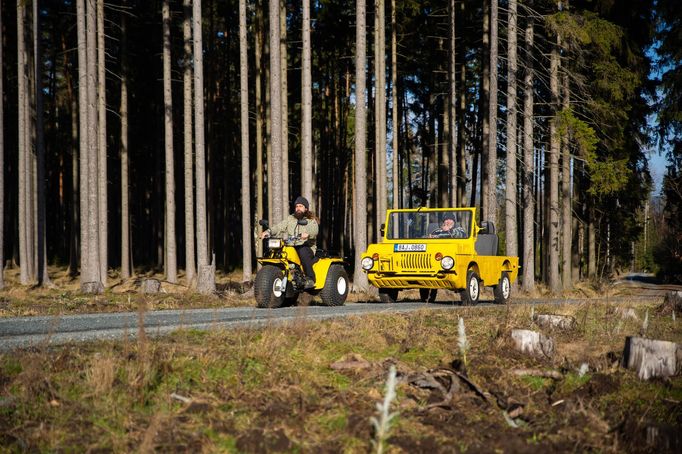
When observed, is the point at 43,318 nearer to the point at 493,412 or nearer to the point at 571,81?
the point at 493,412

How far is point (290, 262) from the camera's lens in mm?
13383

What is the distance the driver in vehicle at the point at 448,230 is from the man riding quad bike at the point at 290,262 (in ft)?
10.2

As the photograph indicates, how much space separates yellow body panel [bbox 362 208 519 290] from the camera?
576 inches

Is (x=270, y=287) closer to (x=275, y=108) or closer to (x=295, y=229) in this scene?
(x=295, y=229)

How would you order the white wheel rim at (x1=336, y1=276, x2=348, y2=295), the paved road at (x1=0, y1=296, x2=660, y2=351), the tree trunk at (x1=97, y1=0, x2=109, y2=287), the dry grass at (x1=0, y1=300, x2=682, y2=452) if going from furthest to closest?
1. the tree trunk at (x1=97, y1=0, x2=109, y2=287)
2. the white wheel rim at (x1=336, y1=276, x2=348, y2=295)
3. the paved road at (x1=0, y1=296, x2=660, y2=351)
4. the dry grass at (x1=0, y1=300, x2=682, y2=452)

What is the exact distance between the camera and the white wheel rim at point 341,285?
14266mm

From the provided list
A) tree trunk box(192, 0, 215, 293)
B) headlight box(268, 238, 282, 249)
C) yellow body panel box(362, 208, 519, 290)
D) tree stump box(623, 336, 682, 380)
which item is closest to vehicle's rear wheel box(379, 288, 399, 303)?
yellow body panel box(362, 208, 519, 290)

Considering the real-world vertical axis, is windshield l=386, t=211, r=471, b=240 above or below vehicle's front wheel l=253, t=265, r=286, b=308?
above

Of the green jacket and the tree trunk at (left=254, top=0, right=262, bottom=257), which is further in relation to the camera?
the tree trunk at (left=254, top=0, right=262, bottom=257)

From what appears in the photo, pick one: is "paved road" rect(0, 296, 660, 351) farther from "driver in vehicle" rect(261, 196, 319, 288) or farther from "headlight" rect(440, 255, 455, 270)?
"headlight" rect(440, 255, 455, 270)

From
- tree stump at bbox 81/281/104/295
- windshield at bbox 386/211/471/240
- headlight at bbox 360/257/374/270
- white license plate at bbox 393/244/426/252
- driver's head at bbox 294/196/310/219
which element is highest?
driver's head at bbox 294/196/310/219

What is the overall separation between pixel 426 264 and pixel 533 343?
6.96m

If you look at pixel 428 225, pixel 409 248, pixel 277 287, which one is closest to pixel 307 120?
pixel 428 225

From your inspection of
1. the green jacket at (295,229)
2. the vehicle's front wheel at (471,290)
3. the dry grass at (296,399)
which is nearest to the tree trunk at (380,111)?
the vehicle's front wheel at (471,290)
